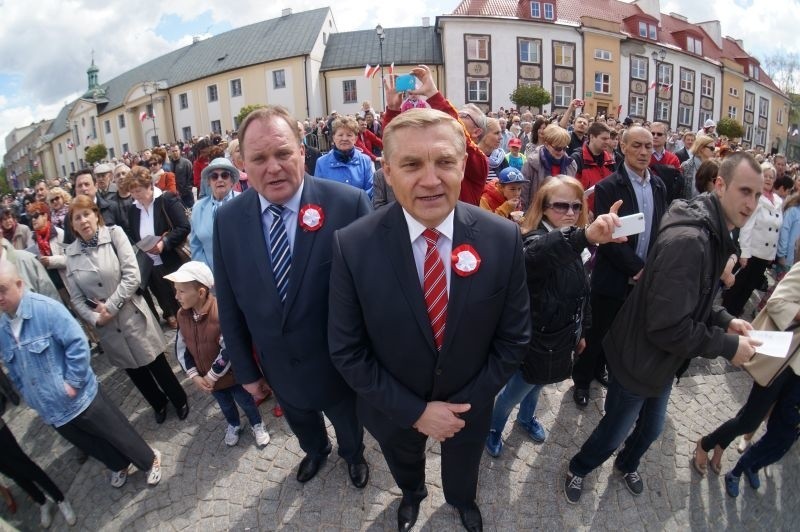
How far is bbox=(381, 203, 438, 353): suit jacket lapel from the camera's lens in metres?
1.81

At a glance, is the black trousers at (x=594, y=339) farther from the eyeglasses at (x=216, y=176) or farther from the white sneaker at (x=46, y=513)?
the white sneaker at (x=46, y=513)

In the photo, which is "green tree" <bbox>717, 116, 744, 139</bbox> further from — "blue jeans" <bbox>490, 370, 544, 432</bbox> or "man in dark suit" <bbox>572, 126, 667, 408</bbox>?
"blue jeans" <bbox>490, 370, 544, 432</bbox>

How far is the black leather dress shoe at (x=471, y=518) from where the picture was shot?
2.64 metres

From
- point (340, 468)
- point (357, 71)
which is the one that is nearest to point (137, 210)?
point (340, 468)

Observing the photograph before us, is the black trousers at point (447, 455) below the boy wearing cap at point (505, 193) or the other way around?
below

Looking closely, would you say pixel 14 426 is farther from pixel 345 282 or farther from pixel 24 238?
pixel 345 282

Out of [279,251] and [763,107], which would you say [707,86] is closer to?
[763,107]

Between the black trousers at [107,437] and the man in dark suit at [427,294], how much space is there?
2.30 meters

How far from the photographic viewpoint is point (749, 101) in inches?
1946

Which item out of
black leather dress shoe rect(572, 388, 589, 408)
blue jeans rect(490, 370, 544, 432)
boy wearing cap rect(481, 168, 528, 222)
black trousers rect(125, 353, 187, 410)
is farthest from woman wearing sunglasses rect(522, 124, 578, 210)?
black trousers rect(125, 353, 187, 410)

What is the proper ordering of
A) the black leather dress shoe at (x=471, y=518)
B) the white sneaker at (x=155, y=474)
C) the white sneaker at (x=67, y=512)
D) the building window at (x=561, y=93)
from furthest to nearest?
1. the building window at (x=561, y=93)
2. the white sneaker at (x=155, y=474)
3. the white sneaker at (x=67, y=512)
4. the black leather dress shoe at (x=471, y=518)

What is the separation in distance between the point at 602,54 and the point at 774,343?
4412cm

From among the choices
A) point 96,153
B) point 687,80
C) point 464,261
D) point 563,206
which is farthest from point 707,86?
point 96,153

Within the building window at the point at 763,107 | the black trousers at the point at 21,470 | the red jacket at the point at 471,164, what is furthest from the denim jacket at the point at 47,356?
the building window at the point at 763,107
